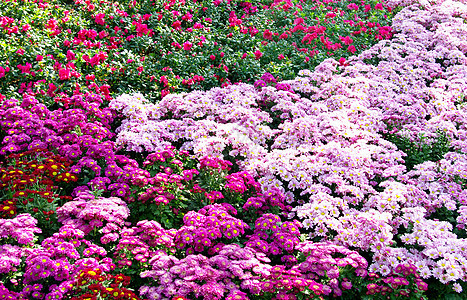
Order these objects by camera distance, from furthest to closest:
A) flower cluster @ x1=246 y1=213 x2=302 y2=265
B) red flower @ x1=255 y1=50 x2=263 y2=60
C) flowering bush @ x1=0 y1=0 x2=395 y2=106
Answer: red flower @ x1=255 y1=50 x2=263 y2=60, flowering bush @ x1=0 y1=0 x2=395 y2=106, flower cluster @ x1=246 y1=213 x2=302 y2=265

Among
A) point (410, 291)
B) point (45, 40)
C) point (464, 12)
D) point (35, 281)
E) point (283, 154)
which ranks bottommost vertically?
point (35, 281)

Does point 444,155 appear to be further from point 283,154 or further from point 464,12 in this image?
point 464,12

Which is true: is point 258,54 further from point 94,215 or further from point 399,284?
point 399,284

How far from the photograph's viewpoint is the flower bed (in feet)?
13.9

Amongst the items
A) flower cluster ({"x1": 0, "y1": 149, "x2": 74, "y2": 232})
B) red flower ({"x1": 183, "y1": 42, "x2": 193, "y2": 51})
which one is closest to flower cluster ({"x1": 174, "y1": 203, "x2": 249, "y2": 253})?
flower cluster ({"x1": 0, "y1": 149, "x2": 74, "y2": 232})

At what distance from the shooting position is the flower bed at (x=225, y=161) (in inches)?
167

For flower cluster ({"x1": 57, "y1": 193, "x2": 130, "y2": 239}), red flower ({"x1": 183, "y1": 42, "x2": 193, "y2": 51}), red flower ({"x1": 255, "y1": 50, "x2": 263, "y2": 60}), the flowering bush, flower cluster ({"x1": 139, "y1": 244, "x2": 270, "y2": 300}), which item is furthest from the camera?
red flower ({"x1": 255, "y1": 50, "x2": 263, "y2": 60})

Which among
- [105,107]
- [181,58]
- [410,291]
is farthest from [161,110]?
[410,291]

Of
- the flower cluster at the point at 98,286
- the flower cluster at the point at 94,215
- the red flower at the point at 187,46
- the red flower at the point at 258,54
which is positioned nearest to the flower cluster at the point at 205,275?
the flower cluster at the point at 98,286

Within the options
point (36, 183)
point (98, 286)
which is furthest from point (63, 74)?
point (98, 286)

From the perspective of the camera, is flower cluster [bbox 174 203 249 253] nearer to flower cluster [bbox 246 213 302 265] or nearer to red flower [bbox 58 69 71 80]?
flower cluster [bbox 246 213 302 265]

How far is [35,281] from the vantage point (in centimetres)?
392

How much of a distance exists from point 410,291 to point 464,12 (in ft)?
34.5

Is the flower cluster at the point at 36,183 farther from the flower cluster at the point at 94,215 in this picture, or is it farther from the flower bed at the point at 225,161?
the flower cluster at the point at 94,215
